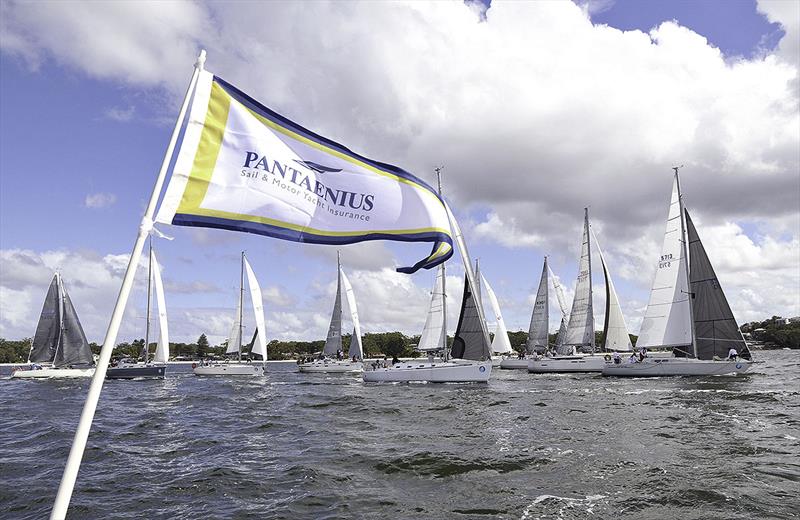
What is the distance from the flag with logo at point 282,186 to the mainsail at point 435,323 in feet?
132

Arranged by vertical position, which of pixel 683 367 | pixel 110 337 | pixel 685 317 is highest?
pixel 685 317

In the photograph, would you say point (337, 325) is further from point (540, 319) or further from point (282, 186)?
point (282, 186)

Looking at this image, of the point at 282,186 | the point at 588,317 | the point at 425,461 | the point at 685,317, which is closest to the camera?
the point at 282,186

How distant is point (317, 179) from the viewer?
5871mm

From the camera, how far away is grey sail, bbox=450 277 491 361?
41.1 meters

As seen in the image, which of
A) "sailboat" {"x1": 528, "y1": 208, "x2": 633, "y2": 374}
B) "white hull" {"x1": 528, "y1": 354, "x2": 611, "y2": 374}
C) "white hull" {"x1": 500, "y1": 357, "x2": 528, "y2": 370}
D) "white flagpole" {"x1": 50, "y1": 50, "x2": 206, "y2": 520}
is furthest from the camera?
"white hull" {"x1": 500, "y1": 357, "x2": 528, "y2": 370}

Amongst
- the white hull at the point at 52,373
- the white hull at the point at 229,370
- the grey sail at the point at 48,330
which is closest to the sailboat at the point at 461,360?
the white hull at the point at 229,370

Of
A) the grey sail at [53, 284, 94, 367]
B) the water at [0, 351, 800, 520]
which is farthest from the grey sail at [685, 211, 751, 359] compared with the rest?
the grey sail at [53, 284, 94, 367]

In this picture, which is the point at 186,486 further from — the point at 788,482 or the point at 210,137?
the point at 788,482

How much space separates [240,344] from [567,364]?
39493 mm

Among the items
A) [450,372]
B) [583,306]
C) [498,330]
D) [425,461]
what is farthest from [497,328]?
[425,461]

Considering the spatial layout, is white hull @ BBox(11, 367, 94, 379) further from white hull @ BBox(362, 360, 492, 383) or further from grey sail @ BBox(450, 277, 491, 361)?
grey sail @ BBox(450, 277, 491, 361)

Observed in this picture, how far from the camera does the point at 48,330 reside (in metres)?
57.0

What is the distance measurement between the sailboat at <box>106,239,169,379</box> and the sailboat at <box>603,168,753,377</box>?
46.0 metres
